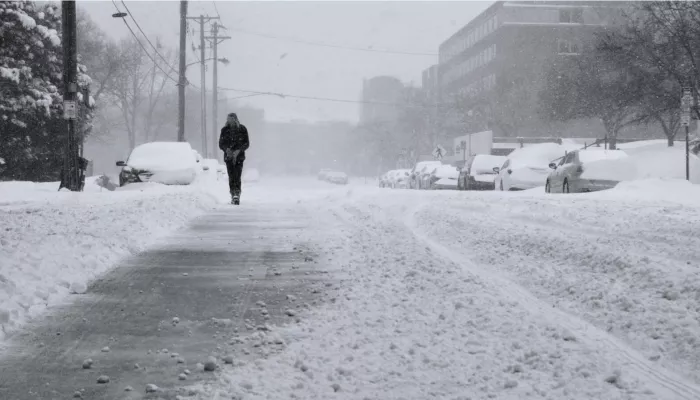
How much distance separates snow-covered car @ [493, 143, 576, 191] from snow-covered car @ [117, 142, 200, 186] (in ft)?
33.2

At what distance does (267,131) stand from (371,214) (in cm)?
16085

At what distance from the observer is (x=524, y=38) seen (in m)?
74.4

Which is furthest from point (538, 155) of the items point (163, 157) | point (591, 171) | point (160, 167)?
point (160, 167)

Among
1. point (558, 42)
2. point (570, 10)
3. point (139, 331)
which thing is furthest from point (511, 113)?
point (139, 331)

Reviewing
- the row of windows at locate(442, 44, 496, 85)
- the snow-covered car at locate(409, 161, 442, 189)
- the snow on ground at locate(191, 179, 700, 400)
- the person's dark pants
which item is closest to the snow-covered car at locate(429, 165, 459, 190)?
the snow-covered car at locate(409, 161, 442, 189)

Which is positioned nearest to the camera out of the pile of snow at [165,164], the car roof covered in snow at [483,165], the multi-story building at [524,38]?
the pile of snow at [165,164]

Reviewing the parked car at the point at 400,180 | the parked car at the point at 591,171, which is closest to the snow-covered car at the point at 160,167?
the parked car at the point at 591,171

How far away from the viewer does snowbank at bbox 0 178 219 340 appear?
5109 mm

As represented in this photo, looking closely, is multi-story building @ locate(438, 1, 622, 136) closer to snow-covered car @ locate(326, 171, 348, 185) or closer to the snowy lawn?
snow-covered car @ locate(326, 171, 348, 185)

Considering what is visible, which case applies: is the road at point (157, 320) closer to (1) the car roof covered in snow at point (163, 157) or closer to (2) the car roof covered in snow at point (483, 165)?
(1) the car roof covered in snow at point (163, 157)

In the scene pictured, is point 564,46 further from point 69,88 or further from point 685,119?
point 69,88

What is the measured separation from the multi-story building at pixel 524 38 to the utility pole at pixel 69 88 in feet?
166

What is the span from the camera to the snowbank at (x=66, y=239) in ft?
16.8

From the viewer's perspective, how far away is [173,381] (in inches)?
133
